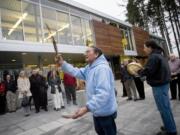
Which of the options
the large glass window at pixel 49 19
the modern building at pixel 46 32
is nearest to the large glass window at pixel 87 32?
the modern building at pixel 46 32

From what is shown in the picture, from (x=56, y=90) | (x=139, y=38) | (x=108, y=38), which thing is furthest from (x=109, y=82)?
(x=139, y=38)

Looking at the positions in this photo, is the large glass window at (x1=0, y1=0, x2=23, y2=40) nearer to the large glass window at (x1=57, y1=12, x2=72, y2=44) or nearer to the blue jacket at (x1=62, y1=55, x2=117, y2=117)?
the large glass window at (x1=57, y1=12, x2=72, y2=44)

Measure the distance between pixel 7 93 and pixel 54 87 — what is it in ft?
7.72

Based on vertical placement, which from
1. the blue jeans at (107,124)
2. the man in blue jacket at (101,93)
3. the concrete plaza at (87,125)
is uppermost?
the man in blue jacket at (101,93)

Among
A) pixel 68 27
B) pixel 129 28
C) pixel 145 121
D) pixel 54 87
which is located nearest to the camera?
pixel 145 121

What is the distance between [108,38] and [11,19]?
906cm

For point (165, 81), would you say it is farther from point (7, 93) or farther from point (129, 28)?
point (129, 28)

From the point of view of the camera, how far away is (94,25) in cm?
1620

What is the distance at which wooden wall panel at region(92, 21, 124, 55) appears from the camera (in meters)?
16.4

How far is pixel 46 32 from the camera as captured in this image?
12.0 metres

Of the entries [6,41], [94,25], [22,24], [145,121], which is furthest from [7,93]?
[94,25]

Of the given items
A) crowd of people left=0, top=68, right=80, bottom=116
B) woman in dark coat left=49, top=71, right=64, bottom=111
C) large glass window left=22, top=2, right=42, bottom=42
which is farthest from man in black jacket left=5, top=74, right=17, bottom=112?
large glass window left=22, top=2, right=42, bottom=42

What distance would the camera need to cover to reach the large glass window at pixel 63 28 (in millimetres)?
13152

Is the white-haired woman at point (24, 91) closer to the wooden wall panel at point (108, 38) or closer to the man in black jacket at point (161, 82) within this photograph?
the man in black jacket at point (161, 82)
